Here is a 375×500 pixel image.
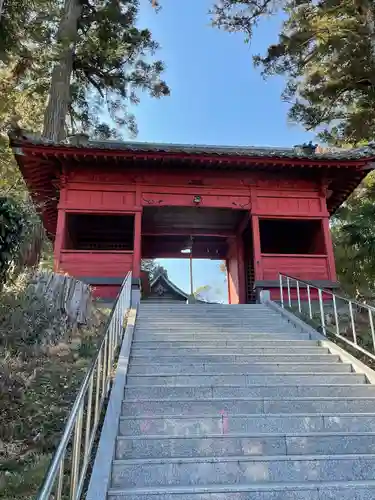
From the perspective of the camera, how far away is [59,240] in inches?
371

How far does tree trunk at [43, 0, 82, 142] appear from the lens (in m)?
11.8

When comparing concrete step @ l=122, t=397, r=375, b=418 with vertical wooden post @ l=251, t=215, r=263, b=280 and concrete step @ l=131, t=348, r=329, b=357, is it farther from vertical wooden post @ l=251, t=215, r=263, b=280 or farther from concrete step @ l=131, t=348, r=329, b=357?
vertical wooden post @ l=251, t=215, r=263, b=280

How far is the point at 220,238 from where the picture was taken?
13.6 metres

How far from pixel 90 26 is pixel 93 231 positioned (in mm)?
7480

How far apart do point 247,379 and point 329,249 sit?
607 centimetres

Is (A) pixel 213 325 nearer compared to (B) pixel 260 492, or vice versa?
(B) pixel 260 492

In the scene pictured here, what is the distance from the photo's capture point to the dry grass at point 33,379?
333 cm

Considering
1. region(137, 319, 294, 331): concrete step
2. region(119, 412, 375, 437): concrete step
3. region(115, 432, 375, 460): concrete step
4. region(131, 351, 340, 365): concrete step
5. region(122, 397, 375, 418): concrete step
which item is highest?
region(137, 319, 294, 331): concrete step

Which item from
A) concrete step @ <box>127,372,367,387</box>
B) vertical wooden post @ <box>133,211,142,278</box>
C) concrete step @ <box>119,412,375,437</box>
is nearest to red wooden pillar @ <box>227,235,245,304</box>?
vertical wooden post @ <box>133,211,142,278</box>

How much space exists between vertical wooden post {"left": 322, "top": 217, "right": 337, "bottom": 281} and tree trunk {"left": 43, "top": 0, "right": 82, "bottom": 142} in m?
7.54

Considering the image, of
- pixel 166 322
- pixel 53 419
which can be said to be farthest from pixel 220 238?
pixel 53 419

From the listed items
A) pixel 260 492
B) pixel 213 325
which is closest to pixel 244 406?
pixel 260 492

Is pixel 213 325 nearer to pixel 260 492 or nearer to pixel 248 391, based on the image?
pixel 248 391

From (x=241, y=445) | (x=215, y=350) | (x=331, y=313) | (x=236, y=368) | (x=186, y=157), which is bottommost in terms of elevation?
(x=241, y=445)
